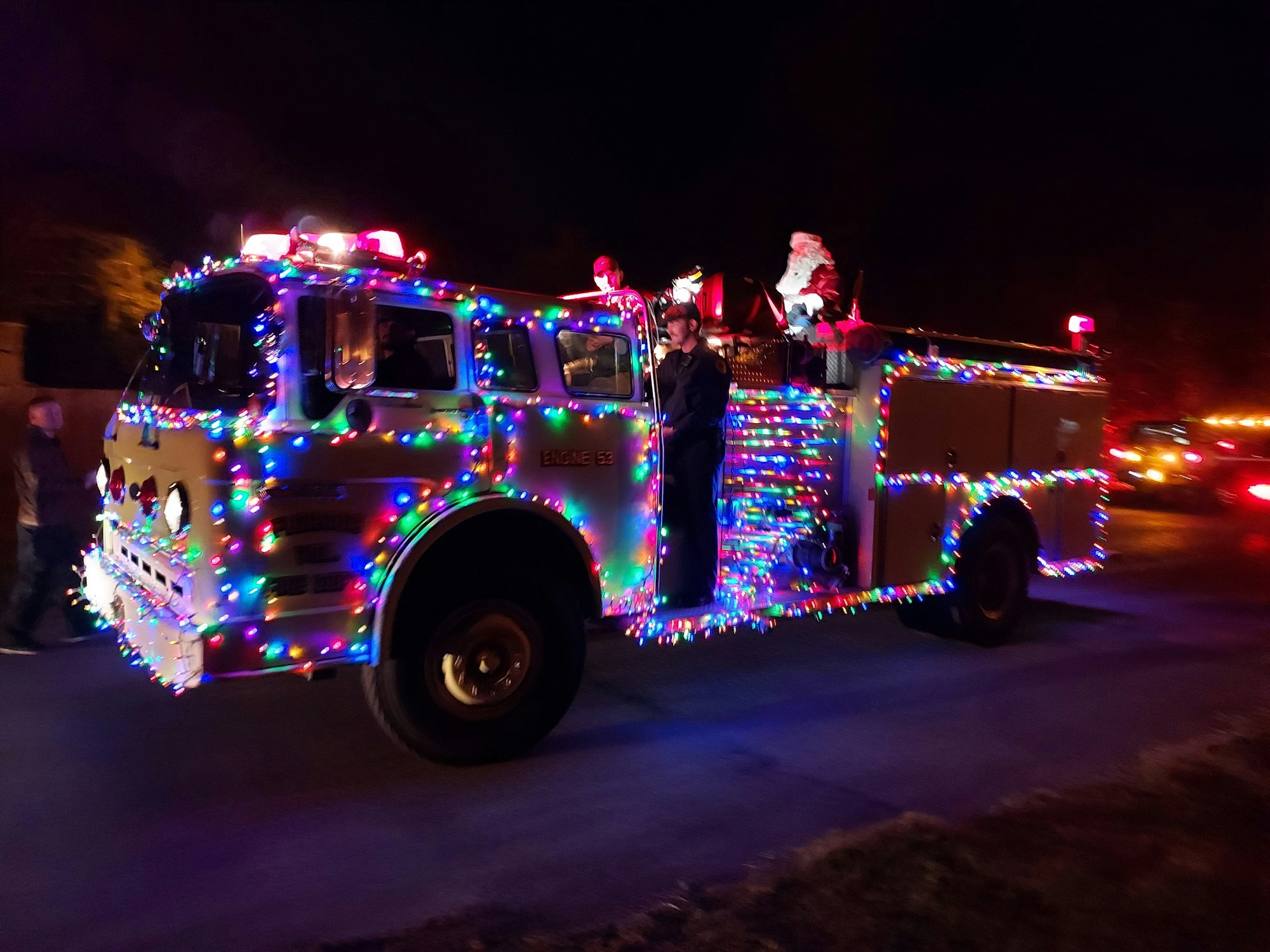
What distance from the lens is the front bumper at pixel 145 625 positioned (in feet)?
13.9

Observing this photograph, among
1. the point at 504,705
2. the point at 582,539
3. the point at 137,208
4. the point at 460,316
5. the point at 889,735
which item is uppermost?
the point at 137,208

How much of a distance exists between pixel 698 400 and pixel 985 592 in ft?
11.4

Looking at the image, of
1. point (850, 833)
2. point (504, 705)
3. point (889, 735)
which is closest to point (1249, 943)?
point (850, 833)

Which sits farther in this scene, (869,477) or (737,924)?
(869,477)

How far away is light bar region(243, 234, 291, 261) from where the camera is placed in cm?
495

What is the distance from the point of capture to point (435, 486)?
189 inches

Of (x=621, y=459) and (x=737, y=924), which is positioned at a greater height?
(x=621, y=459)

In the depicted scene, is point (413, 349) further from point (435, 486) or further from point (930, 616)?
point (930, 616)

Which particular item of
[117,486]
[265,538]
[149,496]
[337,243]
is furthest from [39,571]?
[337,243]

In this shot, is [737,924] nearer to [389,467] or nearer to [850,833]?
[850,833]

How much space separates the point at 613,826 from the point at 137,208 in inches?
516

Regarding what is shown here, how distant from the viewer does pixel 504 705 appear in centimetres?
509

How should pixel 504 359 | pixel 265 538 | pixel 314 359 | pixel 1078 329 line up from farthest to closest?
pixel 1078 329
pixel 504 359
pixel 314 359
pixel 265 538

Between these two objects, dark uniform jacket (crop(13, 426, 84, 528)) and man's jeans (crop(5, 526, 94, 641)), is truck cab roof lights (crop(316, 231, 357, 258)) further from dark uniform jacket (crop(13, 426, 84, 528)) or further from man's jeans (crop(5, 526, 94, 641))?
man's jeans (crop(5, 526, 94, 641))
